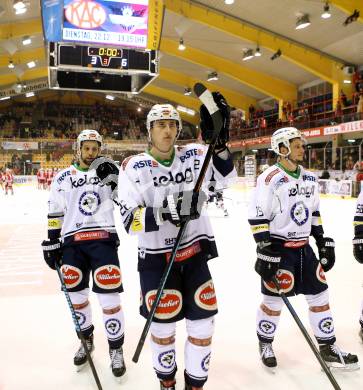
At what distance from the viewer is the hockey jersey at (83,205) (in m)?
2.81

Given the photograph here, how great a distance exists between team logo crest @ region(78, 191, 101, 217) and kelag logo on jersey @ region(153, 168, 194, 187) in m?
0.80

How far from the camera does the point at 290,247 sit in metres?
2.69

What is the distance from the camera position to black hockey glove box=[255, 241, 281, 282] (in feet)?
8.41

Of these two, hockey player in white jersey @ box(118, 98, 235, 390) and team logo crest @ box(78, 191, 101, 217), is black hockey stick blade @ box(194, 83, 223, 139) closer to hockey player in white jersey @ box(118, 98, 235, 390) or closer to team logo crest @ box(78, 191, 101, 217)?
hockey player in white jersey @ box(118, 98, 235, 390)

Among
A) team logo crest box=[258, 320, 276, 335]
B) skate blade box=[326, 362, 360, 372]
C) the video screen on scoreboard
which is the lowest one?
skate blade box=[326, 362, 360, 372]

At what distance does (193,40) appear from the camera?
1969 cm

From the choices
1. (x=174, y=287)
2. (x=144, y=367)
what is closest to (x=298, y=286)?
(x=174, y=287)

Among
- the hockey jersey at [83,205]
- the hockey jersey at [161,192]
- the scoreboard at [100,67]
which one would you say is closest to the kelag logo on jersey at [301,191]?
the hockey jersey at [161,192]

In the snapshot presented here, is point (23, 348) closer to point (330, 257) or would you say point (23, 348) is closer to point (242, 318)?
point (242, 318)

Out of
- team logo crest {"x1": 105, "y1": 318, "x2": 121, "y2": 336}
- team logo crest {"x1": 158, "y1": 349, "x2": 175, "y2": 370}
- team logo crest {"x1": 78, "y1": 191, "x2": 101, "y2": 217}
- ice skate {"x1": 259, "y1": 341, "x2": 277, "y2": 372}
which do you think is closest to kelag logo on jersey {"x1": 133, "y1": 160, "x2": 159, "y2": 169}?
team logo crest {"x1": 78, "y1": 191, "x2": 101, "y2": 217}

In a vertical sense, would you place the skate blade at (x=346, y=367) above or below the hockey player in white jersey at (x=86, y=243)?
below

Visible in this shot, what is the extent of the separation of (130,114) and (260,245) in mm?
36709

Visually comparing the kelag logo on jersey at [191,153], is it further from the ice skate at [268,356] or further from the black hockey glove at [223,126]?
the ice skate at [268,356]

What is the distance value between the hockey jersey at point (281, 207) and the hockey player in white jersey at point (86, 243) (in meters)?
0.99
